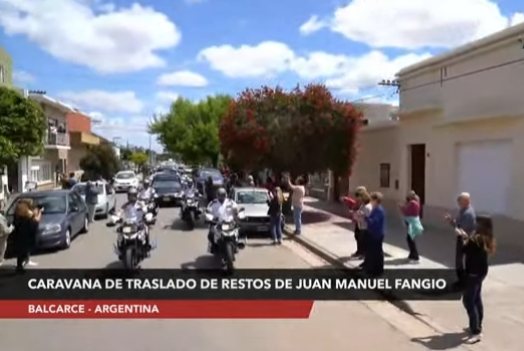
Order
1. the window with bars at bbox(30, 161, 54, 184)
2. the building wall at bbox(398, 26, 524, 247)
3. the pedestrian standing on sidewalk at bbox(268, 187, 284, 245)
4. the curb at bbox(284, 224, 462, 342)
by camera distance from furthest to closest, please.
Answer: the window with bars at bbox(30, 161, 54, 184) < the pedestrian standing on sidewalk at bbox(268, 187, 284, 245) < the building wall at bbox(398, 26, 524, 247) < the curb at bbox(284, 224, 462, 342)

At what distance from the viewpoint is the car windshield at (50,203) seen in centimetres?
1427

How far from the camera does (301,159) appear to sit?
808 inches

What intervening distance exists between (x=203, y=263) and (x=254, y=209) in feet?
15.9

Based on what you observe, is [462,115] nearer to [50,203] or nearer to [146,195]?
[146,195]

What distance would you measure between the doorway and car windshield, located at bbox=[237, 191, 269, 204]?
5.72 m

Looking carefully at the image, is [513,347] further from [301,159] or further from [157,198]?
[157,198]

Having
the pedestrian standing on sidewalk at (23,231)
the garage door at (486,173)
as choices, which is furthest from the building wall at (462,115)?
the pedestrian standing on sidewalk at (23,231)

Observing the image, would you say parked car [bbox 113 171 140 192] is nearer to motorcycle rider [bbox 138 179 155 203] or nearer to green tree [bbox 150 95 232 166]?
green tree [bbox 150 95 232 166]

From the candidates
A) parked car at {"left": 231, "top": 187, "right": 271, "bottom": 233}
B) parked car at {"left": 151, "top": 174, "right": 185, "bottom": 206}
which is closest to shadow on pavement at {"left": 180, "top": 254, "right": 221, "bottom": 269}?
parked car at {"left": 231, "top": 187, "right": 271, "bottom": 233}

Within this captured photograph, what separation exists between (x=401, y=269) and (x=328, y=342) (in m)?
4.61

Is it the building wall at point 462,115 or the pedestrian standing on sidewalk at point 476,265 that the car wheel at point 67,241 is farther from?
the building wall at point 462,115

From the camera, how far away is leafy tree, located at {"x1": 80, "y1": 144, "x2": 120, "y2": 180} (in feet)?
167

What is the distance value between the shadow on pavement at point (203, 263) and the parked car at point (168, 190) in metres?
12.7

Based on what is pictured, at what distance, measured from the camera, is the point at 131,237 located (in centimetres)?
1049
